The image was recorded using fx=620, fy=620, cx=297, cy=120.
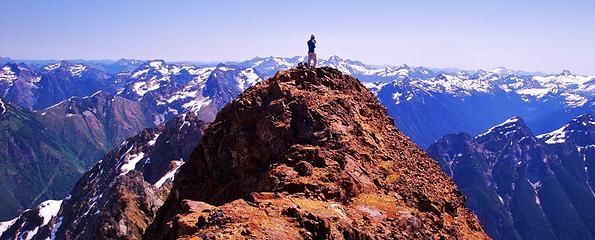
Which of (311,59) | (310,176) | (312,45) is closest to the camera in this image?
(310,176)

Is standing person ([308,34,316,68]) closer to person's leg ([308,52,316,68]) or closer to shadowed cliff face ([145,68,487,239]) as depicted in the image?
person's leg ([308,52,316,68])

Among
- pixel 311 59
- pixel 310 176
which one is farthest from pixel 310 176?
pixel 311 59

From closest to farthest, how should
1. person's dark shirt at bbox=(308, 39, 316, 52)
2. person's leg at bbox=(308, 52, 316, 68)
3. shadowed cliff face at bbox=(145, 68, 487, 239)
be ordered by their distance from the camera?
shadowed cliff face at bbox=(145, 68, 487, 239) → person's leg at bbox=(308, 52, 316, 68) → person's dark shirt at bbox=(308, 39, 316, 52)

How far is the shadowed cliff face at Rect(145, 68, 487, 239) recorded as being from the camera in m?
34.2

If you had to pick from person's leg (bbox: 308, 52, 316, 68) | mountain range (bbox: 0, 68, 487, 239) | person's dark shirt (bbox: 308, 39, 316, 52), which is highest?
person's dark shirt (bbox: 308, 39, 316, 52)

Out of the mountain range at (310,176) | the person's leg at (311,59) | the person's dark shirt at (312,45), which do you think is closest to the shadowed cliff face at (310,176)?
the mountain range at (310,176)

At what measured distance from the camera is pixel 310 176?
144 feet

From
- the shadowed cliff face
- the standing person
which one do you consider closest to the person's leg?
the standing person

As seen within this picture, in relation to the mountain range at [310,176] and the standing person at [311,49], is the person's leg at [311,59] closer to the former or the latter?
the standing person at [311,49]

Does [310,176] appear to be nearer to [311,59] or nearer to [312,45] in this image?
[311,59]

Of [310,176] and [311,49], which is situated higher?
[311,49]

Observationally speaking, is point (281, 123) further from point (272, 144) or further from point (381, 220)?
point (381, 220)

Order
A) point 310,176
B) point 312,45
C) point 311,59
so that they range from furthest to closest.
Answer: point 312,45 < point 311,59 < point 310,176

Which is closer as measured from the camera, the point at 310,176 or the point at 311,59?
the point at 310,176
